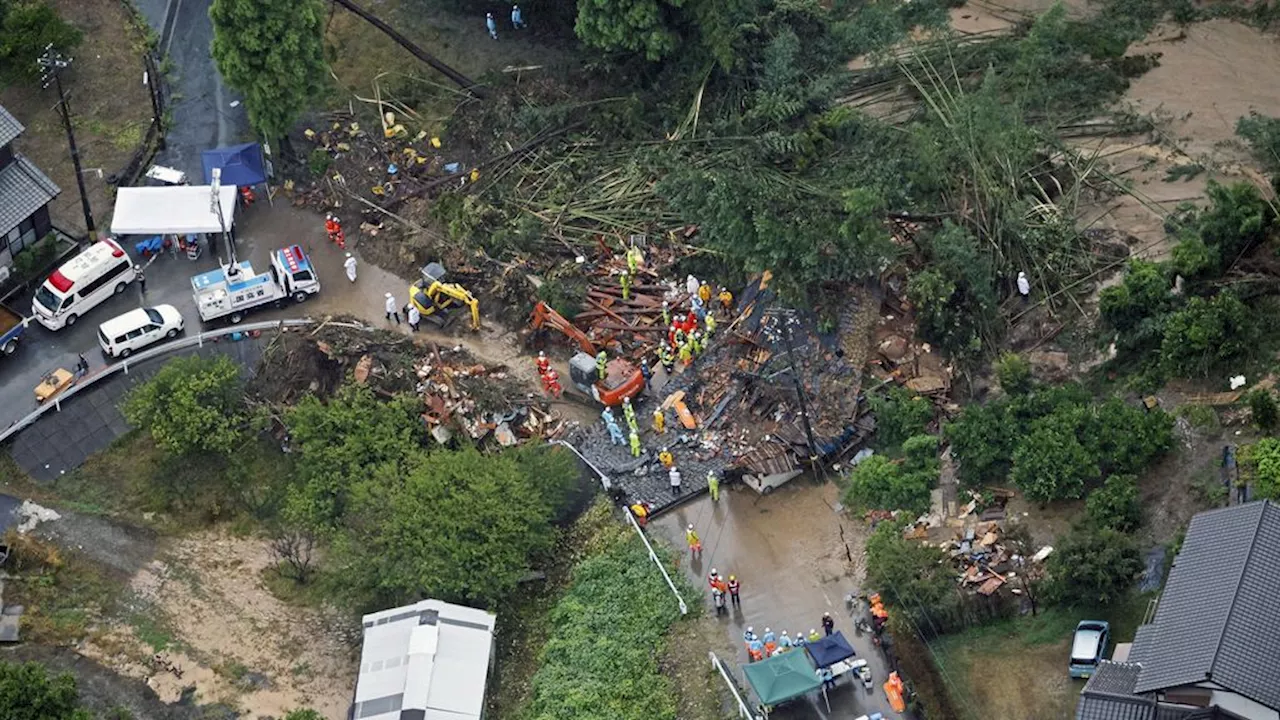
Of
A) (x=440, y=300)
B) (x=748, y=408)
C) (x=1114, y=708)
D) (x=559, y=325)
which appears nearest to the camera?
(x=1114, y=708)

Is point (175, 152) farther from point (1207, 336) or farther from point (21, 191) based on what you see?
point (1207, 336)

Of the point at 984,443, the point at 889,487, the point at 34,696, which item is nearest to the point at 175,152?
the point at 34,696

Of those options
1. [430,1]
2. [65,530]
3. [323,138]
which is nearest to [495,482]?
[65,530]

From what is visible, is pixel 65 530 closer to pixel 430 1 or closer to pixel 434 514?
pixel 434 514

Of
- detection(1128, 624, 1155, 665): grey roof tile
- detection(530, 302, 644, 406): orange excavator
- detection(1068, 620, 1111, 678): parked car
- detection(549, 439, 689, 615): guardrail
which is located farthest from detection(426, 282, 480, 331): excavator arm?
detection(1128, 624, 1155, 665): grey roof tile

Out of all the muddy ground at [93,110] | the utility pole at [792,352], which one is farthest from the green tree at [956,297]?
the muddy ground at [93,110]

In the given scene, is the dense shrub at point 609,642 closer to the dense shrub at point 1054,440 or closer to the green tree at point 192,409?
the dense shrub at point 1054,440
